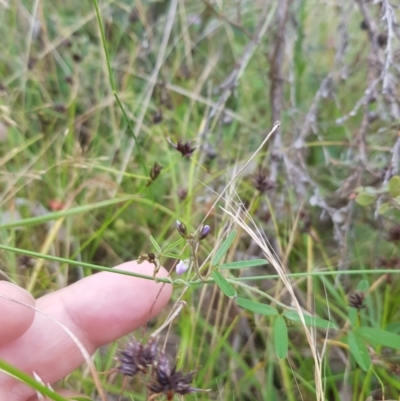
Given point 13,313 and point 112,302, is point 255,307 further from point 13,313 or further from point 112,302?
point 13,313

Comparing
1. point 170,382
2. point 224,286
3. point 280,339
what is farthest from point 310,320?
point 170,382

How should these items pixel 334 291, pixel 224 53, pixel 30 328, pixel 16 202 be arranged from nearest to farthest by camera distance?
1. pixel 30 328
2. pixel 334 291
3. pixel 16 202
4. pixel 224 53

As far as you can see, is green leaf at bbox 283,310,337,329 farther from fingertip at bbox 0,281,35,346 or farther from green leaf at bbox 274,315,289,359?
fingertip at bbox 0,281,35,346

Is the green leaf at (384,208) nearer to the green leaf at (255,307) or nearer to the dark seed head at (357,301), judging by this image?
the dark seed head at (357,301)

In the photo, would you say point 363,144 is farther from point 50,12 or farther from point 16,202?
point 50,12

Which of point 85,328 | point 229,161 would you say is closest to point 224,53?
point 229,161
